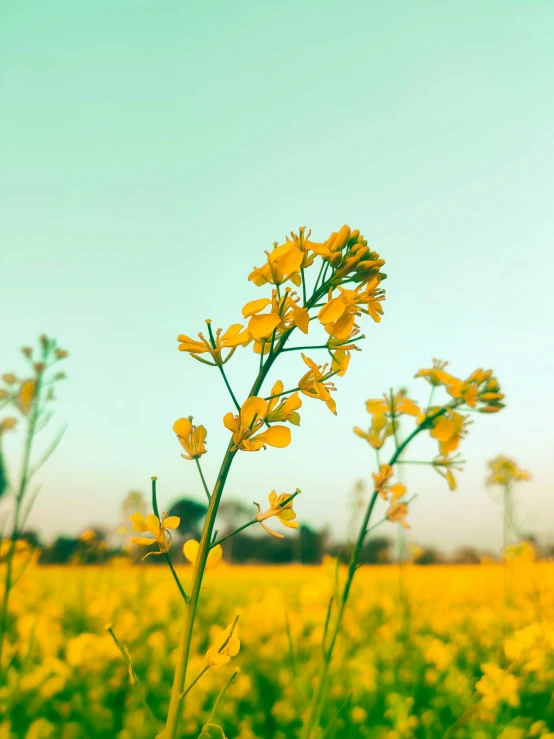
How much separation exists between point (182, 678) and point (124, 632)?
359 centimetres

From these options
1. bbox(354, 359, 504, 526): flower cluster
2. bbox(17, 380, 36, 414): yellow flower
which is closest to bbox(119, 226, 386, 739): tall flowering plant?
bbox(354, 359, 504, 526): flower cluster

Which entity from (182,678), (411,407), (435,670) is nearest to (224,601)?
(435,670)

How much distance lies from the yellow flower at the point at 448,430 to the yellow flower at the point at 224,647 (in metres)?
0.94

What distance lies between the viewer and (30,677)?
327cm

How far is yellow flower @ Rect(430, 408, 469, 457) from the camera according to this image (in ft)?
5.87

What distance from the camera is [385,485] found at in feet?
5.77

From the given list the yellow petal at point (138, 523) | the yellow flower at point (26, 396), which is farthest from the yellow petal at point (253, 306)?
the yellow flower at point (26, 396)

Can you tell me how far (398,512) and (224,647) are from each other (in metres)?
0.83

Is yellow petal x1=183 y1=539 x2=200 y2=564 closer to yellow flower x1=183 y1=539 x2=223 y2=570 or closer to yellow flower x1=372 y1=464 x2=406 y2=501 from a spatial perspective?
yellow flower x1=183 y1=539 x2=223 y2=570

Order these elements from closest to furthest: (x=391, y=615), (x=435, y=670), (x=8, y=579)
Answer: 1. (x=8, y=579)
2. (x=435, y=670)
3. (x=391, y=615)

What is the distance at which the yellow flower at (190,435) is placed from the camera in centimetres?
118

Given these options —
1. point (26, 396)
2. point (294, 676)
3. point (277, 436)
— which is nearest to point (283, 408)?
point (277, 436)

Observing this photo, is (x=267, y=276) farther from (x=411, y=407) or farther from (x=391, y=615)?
(x=391, y=615)

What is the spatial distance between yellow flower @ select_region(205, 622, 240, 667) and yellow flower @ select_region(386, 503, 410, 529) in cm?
81
